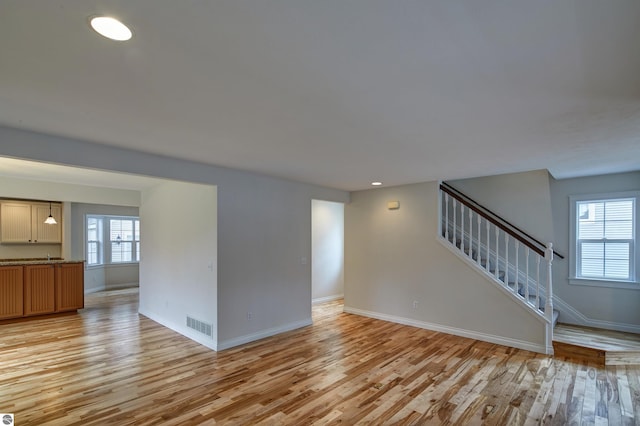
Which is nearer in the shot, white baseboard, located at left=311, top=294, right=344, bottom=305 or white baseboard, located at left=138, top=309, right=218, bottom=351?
white baseboard, located at left=138, top=309, right=218, bottom=351

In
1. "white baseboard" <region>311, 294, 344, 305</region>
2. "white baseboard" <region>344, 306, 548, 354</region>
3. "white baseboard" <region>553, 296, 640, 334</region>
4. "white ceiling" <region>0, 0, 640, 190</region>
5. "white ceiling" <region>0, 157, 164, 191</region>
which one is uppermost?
"white ceiling" <region>0, 0, 640, 190</region>

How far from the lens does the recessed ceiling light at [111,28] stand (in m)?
1.28

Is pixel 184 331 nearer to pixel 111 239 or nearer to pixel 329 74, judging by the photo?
pixel 329 74

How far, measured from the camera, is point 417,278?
520 centimetres

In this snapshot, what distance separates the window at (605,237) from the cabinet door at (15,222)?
1019cm

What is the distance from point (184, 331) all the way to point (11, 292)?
3388 millimetres

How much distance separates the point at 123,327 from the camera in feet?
16.6

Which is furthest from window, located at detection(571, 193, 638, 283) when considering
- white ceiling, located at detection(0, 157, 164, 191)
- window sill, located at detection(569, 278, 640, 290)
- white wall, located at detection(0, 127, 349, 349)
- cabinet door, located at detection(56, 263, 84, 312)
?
cabinet door, located at detection(56, 263, 84, 312)

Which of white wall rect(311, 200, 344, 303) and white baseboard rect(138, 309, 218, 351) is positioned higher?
white wall rect(311, 200, 344, 303)

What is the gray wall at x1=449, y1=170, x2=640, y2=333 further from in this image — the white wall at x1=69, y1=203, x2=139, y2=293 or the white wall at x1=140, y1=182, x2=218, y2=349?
the white wall at x1=69, y1=203, x2=139, y2=293

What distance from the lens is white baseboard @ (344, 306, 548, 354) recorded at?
4086 millimetres

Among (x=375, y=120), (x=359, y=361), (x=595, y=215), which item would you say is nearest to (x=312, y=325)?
(x=359, y=361)

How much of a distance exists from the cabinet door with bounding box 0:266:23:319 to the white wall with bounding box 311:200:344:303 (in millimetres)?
5204

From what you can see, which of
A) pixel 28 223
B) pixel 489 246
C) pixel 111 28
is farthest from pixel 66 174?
pixel 489 246
